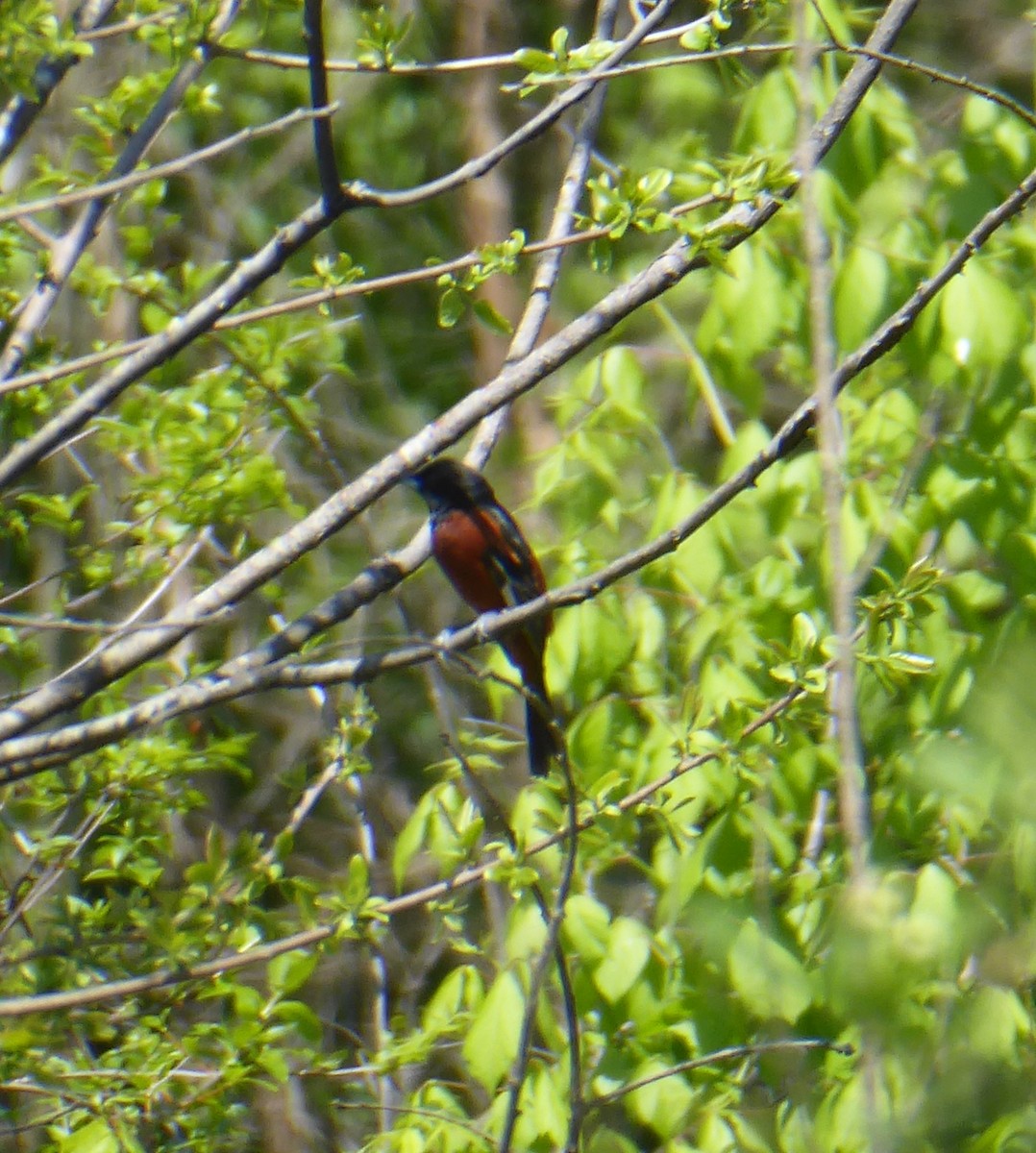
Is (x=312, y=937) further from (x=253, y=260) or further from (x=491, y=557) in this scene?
(x=491, y=557)

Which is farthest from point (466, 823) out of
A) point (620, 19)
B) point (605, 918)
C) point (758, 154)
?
point (620, 19)

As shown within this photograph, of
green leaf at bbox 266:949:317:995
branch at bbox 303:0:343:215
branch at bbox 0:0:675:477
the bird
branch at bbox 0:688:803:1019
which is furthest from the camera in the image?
the bird

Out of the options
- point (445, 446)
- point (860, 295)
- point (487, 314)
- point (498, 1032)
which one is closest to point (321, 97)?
point (487, 314)

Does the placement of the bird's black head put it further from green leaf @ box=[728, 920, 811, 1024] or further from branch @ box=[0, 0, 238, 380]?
green leaf @ box=[728, 920, 811, 1024]

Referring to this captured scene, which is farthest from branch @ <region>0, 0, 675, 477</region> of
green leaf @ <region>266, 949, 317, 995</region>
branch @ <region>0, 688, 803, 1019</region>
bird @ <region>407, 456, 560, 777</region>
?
bird @ <region>407, 456, 560, 777</region>

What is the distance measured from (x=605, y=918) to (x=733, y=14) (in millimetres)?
1915

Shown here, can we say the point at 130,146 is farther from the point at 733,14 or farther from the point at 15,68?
the point at 733,14

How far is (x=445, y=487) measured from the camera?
540 centimetres

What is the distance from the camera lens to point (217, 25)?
2.95 meters

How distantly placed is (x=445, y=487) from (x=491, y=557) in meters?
0.30

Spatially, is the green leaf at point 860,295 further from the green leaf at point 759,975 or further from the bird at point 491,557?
the bird at point 491,557

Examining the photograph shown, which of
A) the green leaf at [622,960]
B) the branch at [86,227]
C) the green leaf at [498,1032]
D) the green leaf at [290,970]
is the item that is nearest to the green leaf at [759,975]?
the green leaf at [622,960]

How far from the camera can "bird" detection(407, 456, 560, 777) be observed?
516 centimetres

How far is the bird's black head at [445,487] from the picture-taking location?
199 inches
